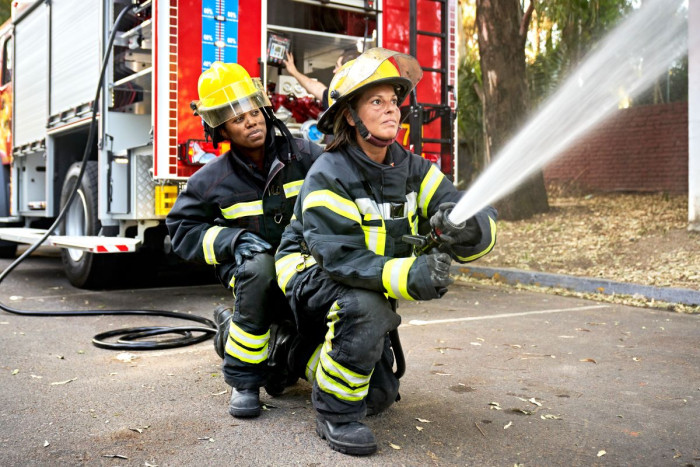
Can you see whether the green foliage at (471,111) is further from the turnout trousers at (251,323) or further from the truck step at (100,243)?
the turnout trousers at (251,323)

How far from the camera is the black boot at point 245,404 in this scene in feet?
10.2

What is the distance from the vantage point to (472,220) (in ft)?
8.81

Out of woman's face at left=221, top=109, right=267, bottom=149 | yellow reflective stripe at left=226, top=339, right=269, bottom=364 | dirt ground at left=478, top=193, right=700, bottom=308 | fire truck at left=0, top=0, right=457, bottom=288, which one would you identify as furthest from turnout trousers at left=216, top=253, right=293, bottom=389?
dirt ground at left=478, top=193, right=700, bottom=308

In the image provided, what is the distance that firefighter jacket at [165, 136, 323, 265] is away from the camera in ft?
11.4

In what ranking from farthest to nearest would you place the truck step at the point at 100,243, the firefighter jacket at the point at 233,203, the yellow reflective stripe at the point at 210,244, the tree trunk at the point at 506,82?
the tree trunk at the point at 506,82 < the truck step at the point at 100,243 < the firefighter jacket at the point at 233,203 < the yellow reflective stripe at the point at 210,244

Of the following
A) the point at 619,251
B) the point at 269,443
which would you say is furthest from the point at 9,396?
the point at 619,251

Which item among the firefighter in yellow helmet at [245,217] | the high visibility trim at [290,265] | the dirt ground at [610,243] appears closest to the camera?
the high visibility trim at [290,265]

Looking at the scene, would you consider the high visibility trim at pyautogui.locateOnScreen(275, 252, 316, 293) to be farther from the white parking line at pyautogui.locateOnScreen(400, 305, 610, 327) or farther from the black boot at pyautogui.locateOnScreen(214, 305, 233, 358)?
the white parking line at pyautogui.locateOnScreen(400, 305, 610, 327)

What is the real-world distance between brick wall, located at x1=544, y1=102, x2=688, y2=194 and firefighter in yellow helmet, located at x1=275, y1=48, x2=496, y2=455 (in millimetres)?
11202

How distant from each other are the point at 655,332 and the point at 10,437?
421 cm

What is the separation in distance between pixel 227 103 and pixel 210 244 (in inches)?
29.1

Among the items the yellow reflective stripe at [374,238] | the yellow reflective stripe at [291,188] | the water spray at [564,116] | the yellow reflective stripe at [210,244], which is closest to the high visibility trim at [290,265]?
the yellow reflective stripe at [374,238]

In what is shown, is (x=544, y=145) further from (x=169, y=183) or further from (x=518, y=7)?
(x=518, y=7)

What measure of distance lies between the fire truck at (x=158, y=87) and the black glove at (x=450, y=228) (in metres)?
2.72
